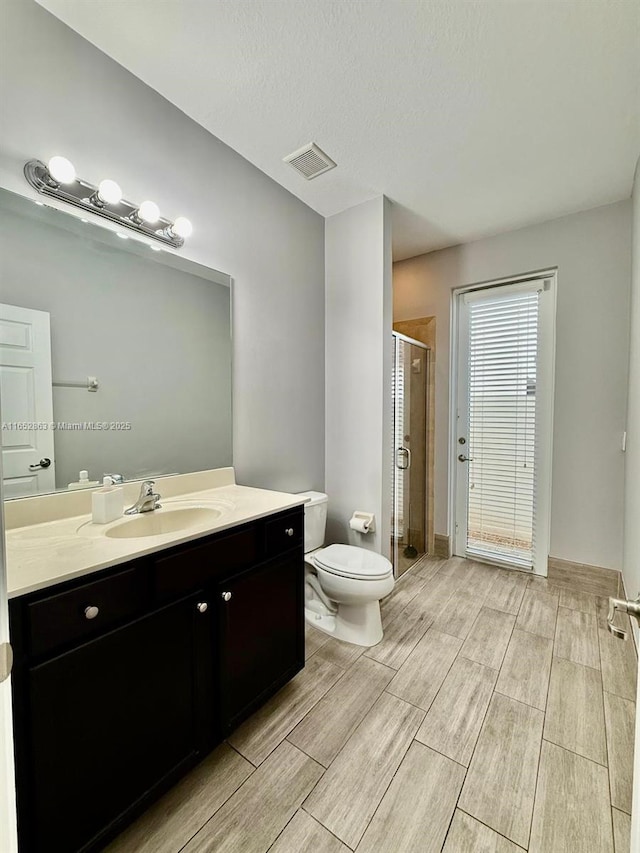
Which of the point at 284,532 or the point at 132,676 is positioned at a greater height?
the point at 284,532

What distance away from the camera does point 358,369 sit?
2.49 meters

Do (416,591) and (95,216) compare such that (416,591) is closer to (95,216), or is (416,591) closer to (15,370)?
(15,370)

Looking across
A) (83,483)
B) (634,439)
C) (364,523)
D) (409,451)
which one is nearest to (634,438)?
(634,439)

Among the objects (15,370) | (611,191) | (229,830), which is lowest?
(229,830)

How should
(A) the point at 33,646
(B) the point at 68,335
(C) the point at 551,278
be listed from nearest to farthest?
(A) the point at 33,646 → (B) the point at 68,335 → (C) the point at 551,278

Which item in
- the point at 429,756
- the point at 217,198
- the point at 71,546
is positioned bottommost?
the point at 429,756

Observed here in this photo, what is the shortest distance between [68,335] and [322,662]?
6.10 feet

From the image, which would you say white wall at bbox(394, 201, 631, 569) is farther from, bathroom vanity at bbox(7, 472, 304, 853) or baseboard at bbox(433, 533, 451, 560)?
bathroom vanity at bbox(7, 472, 304, 853)

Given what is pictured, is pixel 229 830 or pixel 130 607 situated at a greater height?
pixel 130 607

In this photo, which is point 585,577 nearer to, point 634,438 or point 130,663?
point 634,438

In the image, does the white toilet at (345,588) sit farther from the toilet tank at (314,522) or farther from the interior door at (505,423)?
the interior door at (505,423)

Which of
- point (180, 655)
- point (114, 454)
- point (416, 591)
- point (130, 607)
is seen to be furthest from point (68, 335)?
point (416, 591)

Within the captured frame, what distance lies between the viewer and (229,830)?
3.61 feet

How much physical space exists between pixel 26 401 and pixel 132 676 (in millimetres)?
963
